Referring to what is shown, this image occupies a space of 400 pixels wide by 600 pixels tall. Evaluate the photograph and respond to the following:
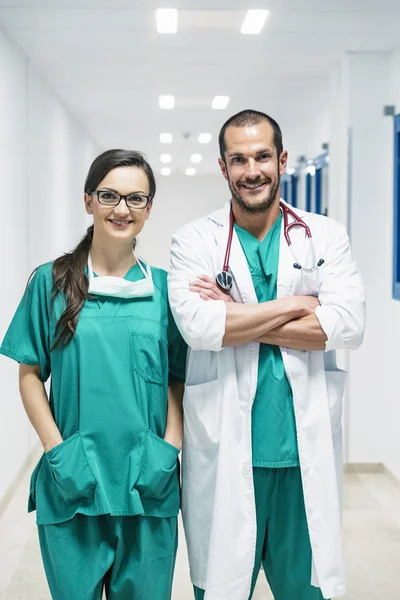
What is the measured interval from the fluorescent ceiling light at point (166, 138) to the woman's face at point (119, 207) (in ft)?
19.6

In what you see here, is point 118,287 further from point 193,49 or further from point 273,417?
point 193,49

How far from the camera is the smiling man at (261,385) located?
5.72 feet

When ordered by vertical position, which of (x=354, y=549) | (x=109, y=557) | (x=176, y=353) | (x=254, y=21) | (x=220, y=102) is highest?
(x=220, y=102)

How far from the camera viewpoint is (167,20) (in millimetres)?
3398

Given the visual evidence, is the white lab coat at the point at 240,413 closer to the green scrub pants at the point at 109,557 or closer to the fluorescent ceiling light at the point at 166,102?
the green scrub pants at the point at 109,557

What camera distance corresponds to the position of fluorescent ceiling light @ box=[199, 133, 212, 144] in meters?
7.56

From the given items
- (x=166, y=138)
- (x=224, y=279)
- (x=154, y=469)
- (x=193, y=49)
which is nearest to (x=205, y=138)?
(x=166, y=138)

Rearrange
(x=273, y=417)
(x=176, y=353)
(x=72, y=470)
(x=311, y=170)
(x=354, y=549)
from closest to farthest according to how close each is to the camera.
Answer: (x=72, y=470) → (x=273, y=417) → (x=176, y=353) → (x=354, y=549) → (x=311, y=170)

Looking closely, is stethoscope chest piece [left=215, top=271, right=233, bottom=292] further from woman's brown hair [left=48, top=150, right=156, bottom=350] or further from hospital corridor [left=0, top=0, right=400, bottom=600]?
woman's brown hair [left=48, top=150, right=156, bottom=350]

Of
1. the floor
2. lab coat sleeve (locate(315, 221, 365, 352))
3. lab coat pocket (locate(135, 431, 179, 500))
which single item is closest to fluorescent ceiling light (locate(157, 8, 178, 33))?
lab coat sleeve (locate(315, 221, 365, 352))

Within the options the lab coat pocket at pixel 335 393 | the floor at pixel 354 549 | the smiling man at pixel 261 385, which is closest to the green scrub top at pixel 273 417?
the smiling man at pixel 261 385

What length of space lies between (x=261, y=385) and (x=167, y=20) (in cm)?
222

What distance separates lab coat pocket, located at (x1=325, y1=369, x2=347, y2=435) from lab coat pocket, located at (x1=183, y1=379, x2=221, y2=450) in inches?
11.0

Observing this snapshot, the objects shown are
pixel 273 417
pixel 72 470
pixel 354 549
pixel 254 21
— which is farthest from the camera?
pixel 254 21
